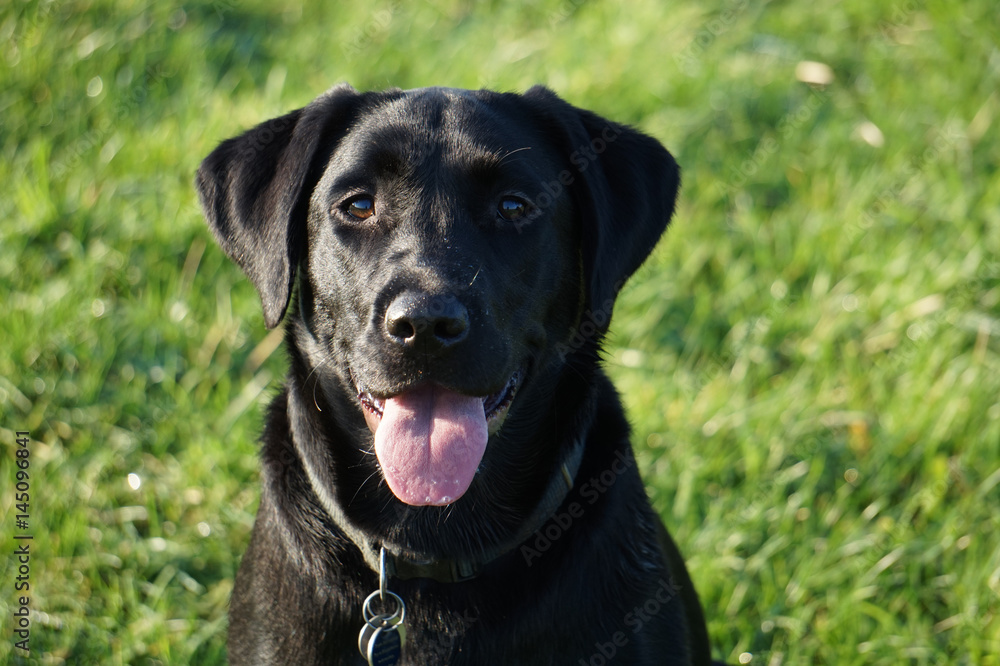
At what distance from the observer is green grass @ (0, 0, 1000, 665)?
324cm

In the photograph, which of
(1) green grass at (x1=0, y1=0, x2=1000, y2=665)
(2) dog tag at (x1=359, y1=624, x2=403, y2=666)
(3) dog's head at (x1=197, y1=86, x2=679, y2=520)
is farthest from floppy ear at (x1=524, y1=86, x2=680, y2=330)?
(1) green grass at (x1=0, y1=0, x2=1000, y2=665)

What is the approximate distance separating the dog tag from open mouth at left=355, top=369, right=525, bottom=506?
31 cm

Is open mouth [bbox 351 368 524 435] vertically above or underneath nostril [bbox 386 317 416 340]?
underneath

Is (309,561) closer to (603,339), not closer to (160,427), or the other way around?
(603,339)

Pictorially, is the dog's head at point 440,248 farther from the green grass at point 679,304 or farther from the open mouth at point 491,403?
the green grass at point 679,304

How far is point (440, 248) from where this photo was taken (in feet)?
7.66

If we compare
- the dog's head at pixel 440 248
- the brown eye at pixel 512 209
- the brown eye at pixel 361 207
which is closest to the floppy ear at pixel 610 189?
the dog's head at pixel 440 248

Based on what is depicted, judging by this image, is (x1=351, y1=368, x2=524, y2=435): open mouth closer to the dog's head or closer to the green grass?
the dog's head

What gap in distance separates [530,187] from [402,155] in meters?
0.35

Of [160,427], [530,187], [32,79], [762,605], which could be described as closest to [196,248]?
[160,427]

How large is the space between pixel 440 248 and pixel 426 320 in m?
0.28

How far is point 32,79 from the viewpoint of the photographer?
17.0 ft

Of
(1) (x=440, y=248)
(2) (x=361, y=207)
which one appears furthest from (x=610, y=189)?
(2) (x=361, y=207)

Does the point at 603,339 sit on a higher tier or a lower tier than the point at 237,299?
higher
